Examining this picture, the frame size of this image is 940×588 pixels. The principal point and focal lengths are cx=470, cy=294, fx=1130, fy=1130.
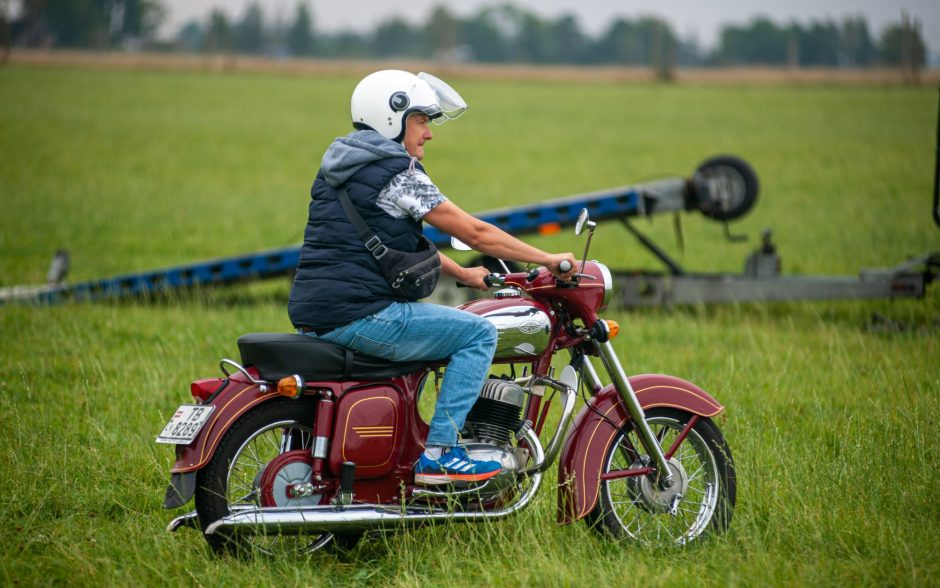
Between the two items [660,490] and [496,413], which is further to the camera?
[660,490]

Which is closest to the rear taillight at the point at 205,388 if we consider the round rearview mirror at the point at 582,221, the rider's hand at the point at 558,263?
the rider's hand at the point at 558,263

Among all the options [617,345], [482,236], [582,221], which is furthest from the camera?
[617,345]

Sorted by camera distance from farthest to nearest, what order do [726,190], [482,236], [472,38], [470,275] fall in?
[472,38] → [726,190] → [470,275] → [482,236]

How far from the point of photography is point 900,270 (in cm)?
1091

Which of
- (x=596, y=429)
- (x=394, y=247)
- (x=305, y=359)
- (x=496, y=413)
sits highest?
(x=394, y=247)

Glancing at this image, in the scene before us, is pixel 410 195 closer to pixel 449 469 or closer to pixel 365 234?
pixel 365 234

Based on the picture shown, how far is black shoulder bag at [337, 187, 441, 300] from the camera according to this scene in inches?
204

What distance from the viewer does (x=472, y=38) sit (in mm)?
165250

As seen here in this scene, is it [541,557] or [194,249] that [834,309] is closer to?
[541,557]

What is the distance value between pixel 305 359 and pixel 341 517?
2.43ft

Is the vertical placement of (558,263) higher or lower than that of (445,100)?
lower

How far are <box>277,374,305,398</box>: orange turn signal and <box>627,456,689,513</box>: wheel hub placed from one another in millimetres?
1749

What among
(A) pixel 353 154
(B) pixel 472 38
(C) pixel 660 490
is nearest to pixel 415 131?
(A) pixel 353 154

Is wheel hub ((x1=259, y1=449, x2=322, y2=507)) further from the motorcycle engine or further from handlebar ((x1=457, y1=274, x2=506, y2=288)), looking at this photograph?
handlebar ((x1=457, y1=274, x2=506, y2=288))
